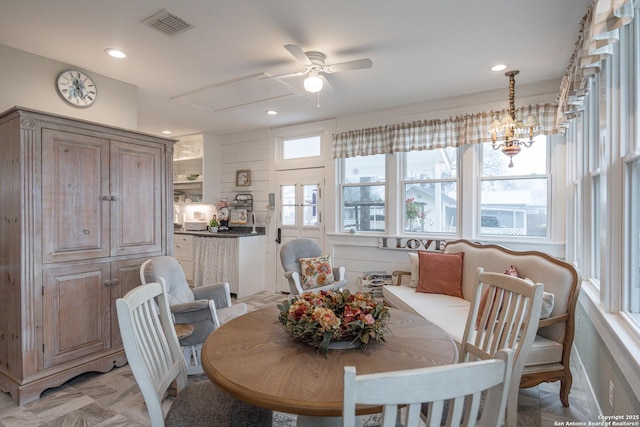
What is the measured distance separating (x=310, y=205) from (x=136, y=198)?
2.59 m

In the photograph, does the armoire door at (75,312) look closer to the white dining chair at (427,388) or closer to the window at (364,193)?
the white dining chair at (427,388)

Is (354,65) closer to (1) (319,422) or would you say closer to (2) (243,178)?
(1) (319,422)

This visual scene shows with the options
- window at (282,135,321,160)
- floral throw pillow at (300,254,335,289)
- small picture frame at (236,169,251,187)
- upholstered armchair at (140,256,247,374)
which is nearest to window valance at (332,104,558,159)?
window at (282,135,321,160)

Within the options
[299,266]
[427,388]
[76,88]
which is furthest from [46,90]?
[427,388]

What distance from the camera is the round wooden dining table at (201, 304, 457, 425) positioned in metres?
1.05

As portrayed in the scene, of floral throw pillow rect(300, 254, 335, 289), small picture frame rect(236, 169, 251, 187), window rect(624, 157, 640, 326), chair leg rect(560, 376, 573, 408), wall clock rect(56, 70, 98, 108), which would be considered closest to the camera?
window rect(624, 157, 640, 326)

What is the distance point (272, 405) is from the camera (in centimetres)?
103

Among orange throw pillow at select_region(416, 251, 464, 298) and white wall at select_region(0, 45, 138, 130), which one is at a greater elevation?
white wall at select_region(0, 45, 138, 130)

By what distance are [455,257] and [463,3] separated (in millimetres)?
2277

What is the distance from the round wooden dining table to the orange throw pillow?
1.81m

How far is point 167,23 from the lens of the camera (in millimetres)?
2379

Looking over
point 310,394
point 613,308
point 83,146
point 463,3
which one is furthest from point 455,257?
point 83,146

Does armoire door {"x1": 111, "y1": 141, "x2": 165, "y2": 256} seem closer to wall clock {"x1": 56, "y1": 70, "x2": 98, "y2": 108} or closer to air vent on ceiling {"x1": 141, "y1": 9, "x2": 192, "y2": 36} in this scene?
wall clock {"x1": 56, "y1": 70, "x2": 98, "y2": 108}

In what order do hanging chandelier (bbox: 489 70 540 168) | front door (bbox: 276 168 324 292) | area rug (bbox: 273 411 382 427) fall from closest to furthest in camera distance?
area rug (bbox: 273 411 382 427) → hanging chandelier (bbox: 489 70 540 168) → front door (bbox: 276 168 324 292)
